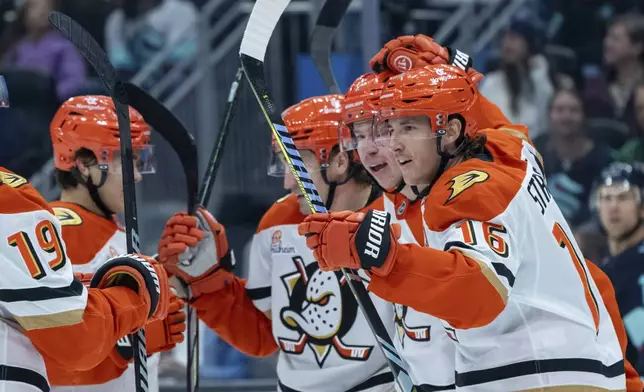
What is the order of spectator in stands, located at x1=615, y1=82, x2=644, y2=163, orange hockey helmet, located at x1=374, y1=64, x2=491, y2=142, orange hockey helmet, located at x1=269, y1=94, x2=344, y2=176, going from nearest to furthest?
1. orange hockey helmet, located at x1=374, y1=64, x2=491, y2=142
2. orange hockey helmet, located at x1=269, y1=94, x2=344, y2=176
3. spectator in stands, located at x1=615, y1=82, x2=644, y2=163

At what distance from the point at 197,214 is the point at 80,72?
7.90 feet

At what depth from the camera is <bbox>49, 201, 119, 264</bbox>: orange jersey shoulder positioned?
2.52 meters

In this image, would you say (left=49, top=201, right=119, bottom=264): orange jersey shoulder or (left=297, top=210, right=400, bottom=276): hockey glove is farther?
(left=49, top=201, right=119, bottom=264): orange jersey shoulder

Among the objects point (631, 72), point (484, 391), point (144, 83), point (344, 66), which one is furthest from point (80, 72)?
point (484, 391)

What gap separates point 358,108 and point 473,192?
54cm

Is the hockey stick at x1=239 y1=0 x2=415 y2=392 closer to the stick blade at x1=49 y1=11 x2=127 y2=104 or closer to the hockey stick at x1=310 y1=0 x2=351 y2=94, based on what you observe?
the stick blade at x1=49 y1=11 x2=127 y2=104

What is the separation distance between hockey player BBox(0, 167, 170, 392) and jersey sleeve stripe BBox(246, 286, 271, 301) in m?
0.75

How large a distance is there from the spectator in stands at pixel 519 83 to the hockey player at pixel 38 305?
347cm

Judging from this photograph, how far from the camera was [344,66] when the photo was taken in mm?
4395

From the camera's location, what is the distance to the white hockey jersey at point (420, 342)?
2236mm

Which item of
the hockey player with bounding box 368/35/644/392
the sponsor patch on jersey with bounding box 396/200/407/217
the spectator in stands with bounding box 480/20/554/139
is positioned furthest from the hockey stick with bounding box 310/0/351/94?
the spectator in stands with bounding box 480/20/554/139

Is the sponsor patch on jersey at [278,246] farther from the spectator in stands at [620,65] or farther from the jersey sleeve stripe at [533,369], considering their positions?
the spectator in stands at [620,65]

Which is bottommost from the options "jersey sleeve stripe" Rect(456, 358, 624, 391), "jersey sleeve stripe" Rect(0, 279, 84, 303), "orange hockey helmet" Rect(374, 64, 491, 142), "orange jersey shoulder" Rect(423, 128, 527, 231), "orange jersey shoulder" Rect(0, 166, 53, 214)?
"jersey sleeve stripe" Rect(456, 358, 624, 391)

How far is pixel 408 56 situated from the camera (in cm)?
245
